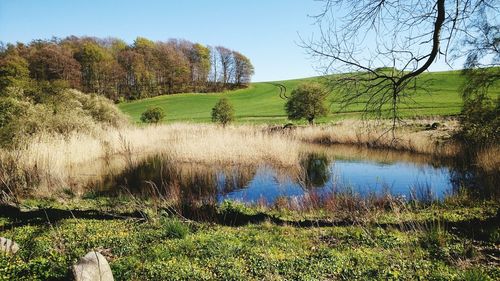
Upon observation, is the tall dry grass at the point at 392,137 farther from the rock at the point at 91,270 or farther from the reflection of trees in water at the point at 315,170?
the rock at the point at 91,270

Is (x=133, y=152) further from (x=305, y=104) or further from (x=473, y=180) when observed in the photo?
(x=305, y=104)

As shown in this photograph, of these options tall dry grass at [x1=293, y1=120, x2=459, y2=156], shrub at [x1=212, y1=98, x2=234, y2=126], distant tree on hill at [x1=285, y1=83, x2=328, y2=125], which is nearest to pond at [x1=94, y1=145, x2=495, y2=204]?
tall dry grass at [x1=293, y1=120, x2=459, y2=156]

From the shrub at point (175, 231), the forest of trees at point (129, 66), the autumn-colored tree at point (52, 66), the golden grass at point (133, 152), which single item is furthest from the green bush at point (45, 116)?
the autumn-colored tree at point (52, 66)

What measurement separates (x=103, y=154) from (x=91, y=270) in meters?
13.2

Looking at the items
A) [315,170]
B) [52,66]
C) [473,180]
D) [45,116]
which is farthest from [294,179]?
[52,66]

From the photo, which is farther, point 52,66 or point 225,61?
point 225,61

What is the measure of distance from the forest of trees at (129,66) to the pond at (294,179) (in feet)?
143

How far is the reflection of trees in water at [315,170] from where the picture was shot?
1241cm

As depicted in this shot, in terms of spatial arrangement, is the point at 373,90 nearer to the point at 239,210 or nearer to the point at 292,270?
the point at 292,270

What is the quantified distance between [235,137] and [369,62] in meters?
12.9

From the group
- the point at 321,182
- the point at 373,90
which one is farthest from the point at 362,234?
the point at 321,182

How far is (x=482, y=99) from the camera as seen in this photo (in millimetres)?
12312

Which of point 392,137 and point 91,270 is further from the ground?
point 91,270

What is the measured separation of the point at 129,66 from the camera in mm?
66625
